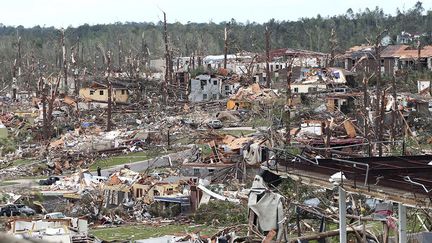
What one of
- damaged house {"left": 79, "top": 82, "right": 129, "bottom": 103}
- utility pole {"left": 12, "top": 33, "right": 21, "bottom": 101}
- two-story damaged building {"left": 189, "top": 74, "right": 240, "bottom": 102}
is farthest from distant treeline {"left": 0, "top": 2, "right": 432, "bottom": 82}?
two-story damaged building {"left": 189, "top": 74, "right": 240, "bottom": 102}

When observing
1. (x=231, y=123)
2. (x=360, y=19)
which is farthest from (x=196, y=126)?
(x=360, y=19)

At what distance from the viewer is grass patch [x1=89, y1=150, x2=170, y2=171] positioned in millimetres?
29859

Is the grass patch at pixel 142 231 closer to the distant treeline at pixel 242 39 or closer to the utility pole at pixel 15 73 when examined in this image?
the utility pole at pixel 15 73

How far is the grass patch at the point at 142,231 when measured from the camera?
17484 millimetres

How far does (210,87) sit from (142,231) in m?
28.4

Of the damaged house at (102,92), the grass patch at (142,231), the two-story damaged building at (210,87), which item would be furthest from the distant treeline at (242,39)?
the grass patch at (142,231)

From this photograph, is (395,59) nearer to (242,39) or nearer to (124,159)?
(124,159)

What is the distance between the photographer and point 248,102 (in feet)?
132

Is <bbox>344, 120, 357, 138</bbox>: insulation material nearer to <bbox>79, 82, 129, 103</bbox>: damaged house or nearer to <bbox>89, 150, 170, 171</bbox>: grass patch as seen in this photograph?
<bbox>89, 150, 170, 171</bbox>: grass patch

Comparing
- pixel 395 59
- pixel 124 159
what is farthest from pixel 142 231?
pixel 395 59

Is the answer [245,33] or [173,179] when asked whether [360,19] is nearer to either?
[245,33]

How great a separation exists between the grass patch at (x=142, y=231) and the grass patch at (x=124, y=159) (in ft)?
34.0

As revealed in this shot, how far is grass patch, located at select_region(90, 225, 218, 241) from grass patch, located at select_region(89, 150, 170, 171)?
10.4 meters

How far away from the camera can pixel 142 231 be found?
60.6ft
